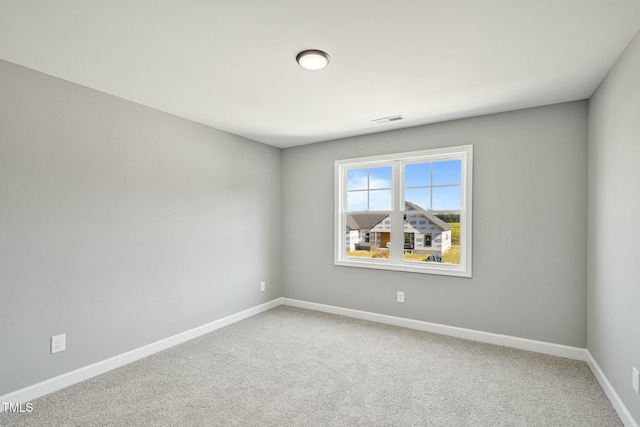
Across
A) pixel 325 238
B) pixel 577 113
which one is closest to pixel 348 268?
pixel 325 238

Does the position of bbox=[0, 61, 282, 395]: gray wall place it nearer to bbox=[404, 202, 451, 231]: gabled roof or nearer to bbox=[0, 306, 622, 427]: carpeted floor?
bbox=[0, 306, 622, 427]: carpeted floor

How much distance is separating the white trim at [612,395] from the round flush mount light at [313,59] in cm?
296

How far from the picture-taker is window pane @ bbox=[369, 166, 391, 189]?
13.7 feet

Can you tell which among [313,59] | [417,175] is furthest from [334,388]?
[417,175]

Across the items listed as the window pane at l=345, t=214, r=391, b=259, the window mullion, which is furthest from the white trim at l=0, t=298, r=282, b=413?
the window mullion

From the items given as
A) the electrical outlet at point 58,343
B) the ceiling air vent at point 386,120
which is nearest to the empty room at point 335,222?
the electrical outlet at point 58,343

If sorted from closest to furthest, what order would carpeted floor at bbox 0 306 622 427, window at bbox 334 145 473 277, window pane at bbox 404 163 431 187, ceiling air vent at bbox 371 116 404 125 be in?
carpeted floor at bbox 0 306 622 427 < ceiling air vent at bbox 371 116 404 125 < window at bbox 334 145 473 277 < window pane at bbox 404 163 431 187

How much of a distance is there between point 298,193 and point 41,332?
10.5 feet

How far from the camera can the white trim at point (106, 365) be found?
2.31 m

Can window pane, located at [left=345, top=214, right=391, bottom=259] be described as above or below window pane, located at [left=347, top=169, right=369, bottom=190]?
below

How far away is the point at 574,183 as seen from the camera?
299 cm

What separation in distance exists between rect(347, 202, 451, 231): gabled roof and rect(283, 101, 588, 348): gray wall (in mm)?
422

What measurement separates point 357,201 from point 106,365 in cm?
324

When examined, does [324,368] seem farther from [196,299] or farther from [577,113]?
[577,113]
